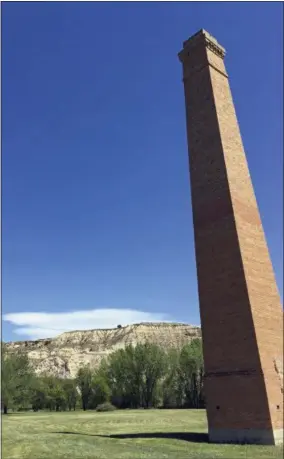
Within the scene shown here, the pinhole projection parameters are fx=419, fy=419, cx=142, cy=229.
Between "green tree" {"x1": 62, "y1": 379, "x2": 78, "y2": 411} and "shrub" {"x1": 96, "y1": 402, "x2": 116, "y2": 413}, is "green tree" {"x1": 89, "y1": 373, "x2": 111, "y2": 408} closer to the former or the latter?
"green tree" {"x1": 62, "y1": 379, "x2": 78, "y2": 411}

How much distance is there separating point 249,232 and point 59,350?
90.4 m

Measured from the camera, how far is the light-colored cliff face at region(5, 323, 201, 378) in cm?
9425

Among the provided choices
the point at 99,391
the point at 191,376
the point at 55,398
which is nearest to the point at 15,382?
the point at 55,398

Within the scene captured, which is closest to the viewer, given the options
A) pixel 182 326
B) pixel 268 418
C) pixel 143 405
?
pixel 268 418

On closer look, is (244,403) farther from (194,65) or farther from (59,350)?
(59,350)

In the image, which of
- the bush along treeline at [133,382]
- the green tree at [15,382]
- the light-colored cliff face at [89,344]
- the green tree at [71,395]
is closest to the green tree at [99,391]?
the bush along treeline at [133,382]

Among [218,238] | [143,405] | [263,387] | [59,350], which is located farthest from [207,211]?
[59,350]

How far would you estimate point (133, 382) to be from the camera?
55375 millimetres

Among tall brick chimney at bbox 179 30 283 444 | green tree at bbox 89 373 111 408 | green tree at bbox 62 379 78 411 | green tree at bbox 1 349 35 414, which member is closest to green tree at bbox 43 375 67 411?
green tree at bbox 62 379 78 411

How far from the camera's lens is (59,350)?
101000mm

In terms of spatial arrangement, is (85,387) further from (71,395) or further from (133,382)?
(133,382)

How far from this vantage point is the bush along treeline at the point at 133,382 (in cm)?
5205

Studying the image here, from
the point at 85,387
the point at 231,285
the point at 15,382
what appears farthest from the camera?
the point at 85,387

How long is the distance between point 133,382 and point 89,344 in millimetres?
55987
